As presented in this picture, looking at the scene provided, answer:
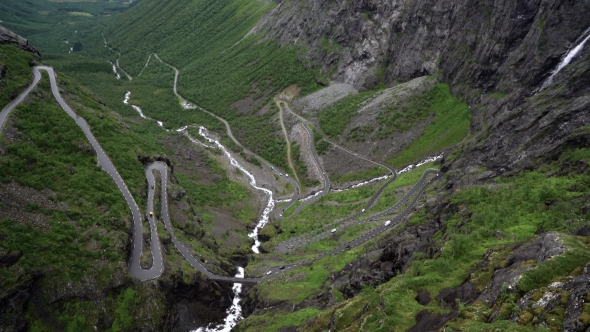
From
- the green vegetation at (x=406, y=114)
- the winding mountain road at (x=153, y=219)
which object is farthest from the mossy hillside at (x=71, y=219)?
the green vegetation at (x=406, y=114)

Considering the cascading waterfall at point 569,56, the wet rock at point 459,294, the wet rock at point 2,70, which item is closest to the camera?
the wet rock at point 459,294

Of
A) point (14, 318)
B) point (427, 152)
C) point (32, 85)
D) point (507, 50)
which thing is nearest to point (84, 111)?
point (32, 85)

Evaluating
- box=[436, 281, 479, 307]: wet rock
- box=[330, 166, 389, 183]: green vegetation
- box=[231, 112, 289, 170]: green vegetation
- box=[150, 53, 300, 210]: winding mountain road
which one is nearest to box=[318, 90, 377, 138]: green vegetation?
box=[231, 112, 289, 170]: green vegetation

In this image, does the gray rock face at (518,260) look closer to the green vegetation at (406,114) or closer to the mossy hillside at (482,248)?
the mossy hillside at (482,248)

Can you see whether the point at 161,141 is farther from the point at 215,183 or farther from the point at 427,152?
the point at 427,152

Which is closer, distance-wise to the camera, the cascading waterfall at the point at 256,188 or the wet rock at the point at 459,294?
the wet rock at the point at 459,294

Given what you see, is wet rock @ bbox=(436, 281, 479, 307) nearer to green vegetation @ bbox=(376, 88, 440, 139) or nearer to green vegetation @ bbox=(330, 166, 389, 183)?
green vegetation @ bbox=(330, 166, 389, 183)
